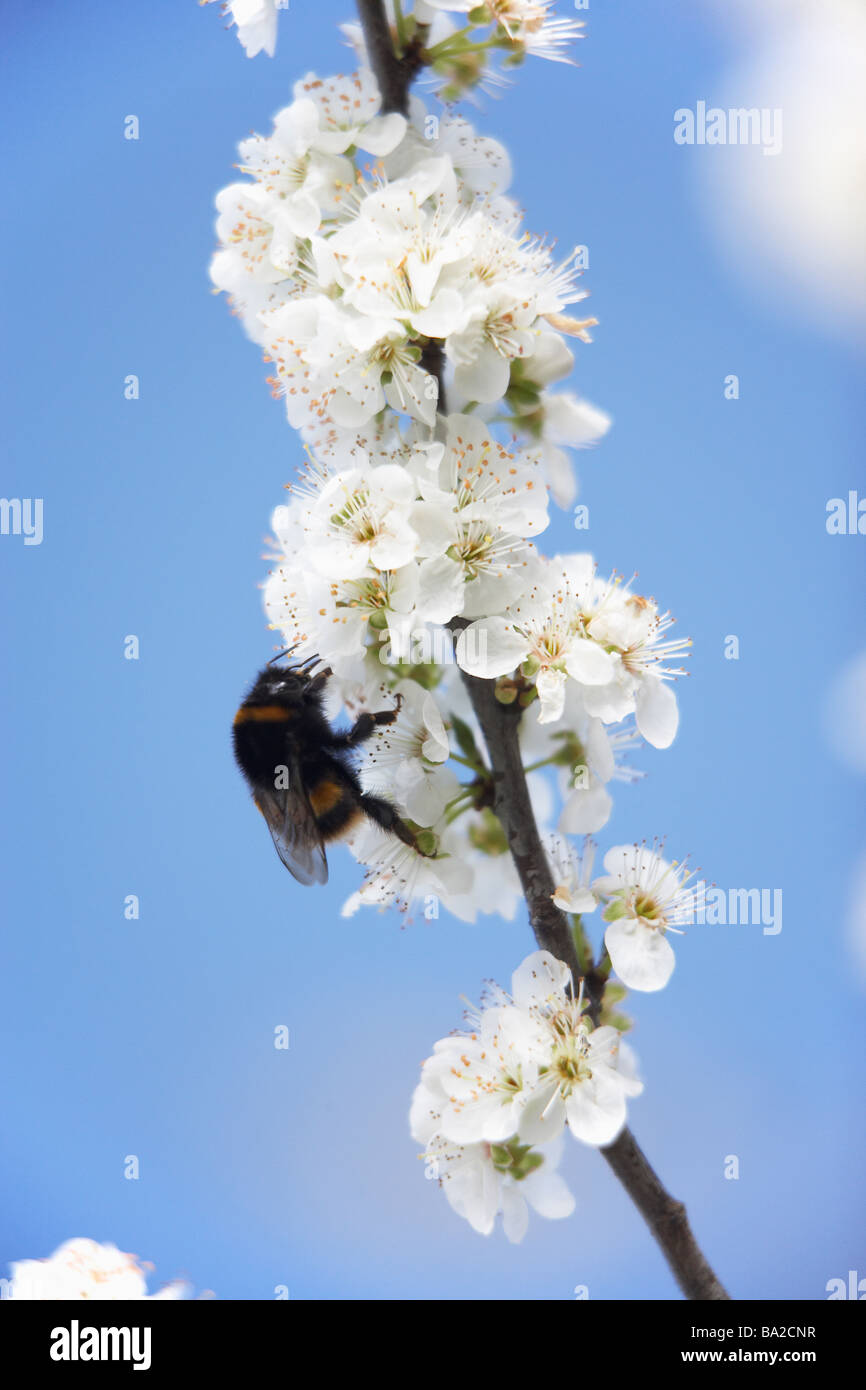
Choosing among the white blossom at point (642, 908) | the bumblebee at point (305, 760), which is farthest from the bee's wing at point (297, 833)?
the white blossom at point (642, 908)

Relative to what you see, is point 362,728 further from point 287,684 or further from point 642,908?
point 642,908

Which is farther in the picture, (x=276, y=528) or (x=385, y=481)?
(x=276, y=528)

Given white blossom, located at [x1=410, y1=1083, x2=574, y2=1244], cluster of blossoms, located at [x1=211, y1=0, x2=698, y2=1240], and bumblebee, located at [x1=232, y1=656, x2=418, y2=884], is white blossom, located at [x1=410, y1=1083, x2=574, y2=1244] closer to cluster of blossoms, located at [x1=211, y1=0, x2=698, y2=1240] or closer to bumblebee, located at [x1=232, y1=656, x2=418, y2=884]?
cluster of blossoms, located at [x1=211, y1=0, x2=698, y2=1240]
